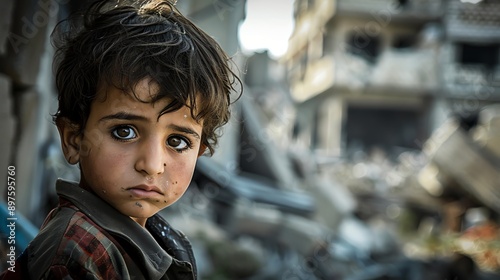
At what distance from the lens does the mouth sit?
964 mm

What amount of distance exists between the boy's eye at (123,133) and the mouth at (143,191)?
8cm

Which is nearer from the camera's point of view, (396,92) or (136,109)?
(136,109)

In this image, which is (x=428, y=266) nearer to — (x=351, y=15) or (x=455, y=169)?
(x=455, y=169)

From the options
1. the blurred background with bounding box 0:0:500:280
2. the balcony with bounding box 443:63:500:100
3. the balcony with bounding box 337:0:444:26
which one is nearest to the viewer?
the blurred background with bounding box 0:0:500:280

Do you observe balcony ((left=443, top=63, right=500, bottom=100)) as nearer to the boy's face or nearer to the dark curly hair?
the dark curly hair

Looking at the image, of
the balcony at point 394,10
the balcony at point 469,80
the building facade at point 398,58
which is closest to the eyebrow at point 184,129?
the balcony at point 394,10

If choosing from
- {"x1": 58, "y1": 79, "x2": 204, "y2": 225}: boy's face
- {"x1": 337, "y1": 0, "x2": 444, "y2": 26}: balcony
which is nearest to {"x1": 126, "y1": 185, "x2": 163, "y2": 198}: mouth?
{"x1": 58, "y1": 79, "x2": 204, "y2": 225}: boy's face

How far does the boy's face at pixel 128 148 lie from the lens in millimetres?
939

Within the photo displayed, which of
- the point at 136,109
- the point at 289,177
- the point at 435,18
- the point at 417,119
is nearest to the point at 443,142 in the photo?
the point at 289,177

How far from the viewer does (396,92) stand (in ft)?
52.3

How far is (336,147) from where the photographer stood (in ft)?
53.8

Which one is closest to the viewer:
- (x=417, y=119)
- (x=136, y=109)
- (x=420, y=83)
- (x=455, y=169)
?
(x=136, y=109)

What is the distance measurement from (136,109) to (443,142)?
6659 mm

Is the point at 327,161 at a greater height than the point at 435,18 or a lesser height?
lesser
